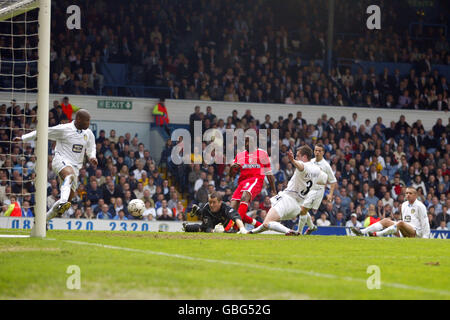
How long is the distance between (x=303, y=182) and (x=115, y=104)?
1366 cm

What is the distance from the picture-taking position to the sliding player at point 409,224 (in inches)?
648

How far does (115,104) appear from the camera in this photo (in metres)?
26.8

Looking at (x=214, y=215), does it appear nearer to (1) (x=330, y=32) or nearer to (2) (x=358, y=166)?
(2) (x=358, y=166)

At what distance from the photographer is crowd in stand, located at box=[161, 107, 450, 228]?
2316 cm

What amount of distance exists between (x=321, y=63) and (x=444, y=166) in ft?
22.8

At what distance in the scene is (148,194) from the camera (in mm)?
21906

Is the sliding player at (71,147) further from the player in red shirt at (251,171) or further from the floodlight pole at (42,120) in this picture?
the player in red shirt at (251,171)

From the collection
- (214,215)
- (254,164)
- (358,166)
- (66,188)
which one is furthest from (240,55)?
(66,188)

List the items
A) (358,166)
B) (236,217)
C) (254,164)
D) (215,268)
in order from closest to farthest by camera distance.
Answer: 1. (215,268)
2. (236,217)
3. (254,164)
4. (358,166)

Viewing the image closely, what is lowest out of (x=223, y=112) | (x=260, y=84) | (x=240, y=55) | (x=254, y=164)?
(x=254, y=164)

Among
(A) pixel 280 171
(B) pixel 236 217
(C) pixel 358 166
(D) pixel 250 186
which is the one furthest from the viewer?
(C) pixel 358 166

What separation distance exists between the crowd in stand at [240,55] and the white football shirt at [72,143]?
12.9 meters
